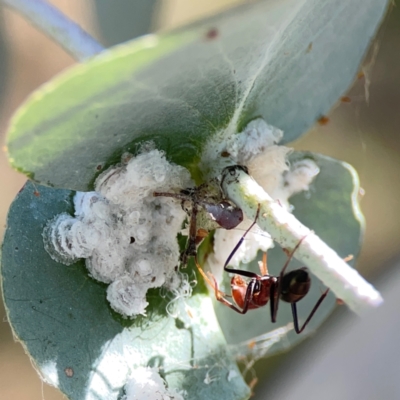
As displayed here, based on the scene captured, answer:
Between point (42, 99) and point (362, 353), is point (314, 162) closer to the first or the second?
point (42, 99)

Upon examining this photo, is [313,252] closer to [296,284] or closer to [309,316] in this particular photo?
[296,284]

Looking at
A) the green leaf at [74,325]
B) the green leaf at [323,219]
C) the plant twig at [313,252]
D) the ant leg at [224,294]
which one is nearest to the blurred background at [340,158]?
the green leaf at [323,219]

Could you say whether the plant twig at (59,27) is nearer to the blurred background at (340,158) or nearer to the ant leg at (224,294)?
the ant leg at (224,294)

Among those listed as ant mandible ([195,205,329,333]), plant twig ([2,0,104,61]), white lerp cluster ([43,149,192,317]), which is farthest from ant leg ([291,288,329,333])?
plant twig ([2,0,104,61])

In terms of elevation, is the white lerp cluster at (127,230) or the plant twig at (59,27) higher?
the plant twig at (59,27)

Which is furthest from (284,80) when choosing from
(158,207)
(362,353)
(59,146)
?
(362,353)
